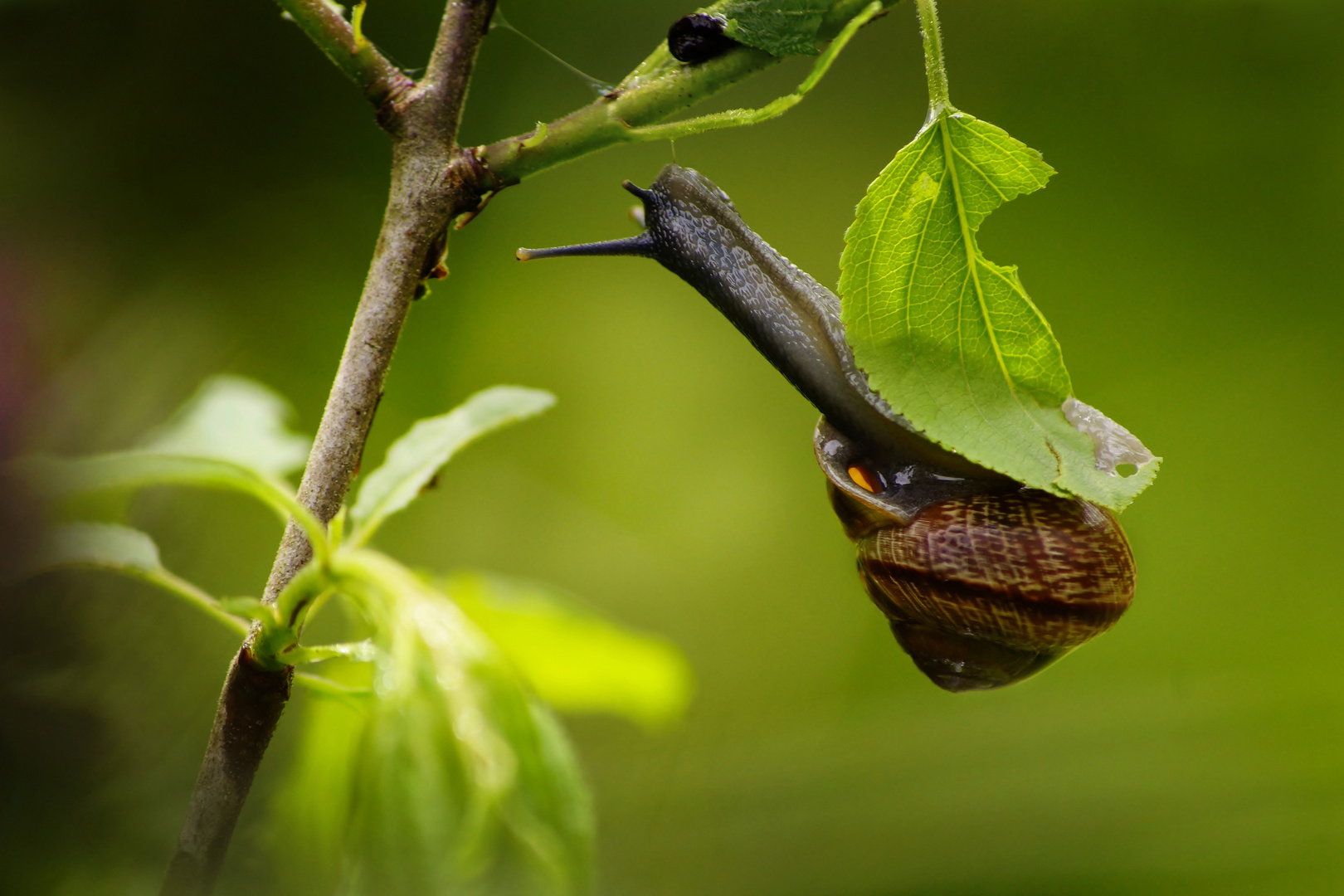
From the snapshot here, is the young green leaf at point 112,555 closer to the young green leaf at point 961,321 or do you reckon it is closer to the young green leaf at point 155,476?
the young green leaf at point 155,476

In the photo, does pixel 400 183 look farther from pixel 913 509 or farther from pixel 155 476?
pixel 913 509

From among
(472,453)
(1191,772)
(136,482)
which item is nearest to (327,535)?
(136,482)

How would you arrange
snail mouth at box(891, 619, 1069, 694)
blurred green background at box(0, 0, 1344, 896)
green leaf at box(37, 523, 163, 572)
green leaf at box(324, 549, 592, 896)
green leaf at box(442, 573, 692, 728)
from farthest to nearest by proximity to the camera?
blurred green background at box(0, 0, 1344, 896), snail mouth at box(891, 619, 1069, 694), green leaf at box(442, 573, 692, 728), green leaf at box(37, 523, 163, 572), green leaf at box(324, 549, 592, 896)

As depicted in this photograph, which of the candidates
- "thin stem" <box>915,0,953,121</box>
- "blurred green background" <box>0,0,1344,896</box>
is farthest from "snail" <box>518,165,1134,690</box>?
"blurred green background" <box>0,0,1344,896</box>

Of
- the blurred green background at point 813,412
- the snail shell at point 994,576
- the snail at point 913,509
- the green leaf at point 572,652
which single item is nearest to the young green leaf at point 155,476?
the green leaf at point 572,652

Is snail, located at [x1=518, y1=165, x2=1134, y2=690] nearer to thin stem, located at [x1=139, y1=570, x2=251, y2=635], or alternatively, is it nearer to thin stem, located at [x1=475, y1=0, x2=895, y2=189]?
thin stem, located at [x1=475, y1=0, x2=895, y2=189]

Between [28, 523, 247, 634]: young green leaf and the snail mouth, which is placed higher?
[28, 523, 247, 634]: young green leaf

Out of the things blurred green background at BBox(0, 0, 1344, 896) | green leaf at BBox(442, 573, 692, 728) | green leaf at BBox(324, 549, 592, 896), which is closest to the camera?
green leaf at BBox(324, 549, 592, 896)

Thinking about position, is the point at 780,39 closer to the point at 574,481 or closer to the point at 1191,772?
the point at 574,481

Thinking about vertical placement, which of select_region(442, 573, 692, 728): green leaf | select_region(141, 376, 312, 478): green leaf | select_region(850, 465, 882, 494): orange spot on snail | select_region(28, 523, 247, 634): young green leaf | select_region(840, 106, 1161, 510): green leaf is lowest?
select_region(442, 573, 692, 728): green leaf
